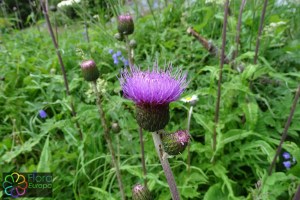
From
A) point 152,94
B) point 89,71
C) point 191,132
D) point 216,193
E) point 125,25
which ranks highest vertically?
point 125,25

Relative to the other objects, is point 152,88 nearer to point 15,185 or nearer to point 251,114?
point 251,114

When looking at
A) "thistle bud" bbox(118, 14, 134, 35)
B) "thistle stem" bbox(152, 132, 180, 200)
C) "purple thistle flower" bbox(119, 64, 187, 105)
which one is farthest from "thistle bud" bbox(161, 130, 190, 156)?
"thistle bud" bbox(118, 14, 134, 35)

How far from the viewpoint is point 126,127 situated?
7.80 ft

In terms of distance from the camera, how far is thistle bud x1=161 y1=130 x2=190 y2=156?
115cm

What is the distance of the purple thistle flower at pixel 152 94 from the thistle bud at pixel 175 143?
0.06m

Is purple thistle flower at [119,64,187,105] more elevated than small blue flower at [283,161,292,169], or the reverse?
purple thistle flower at [119,64,187,105]

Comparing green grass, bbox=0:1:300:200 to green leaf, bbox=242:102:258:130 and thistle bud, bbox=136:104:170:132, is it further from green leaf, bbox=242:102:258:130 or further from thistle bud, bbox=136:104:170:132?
thistle bud, bbox=136:104:170:132

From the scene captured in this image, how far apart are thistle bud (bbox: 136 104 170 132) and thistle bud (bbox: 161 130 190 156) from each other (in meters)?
0.06

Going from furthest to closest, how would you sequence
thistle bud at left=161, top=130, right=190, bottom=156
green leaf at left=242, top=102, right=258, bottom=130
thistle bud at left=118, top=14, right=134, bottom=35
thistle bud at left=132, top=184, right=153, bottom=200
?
green leaf at left=242, top=102, right=258, bottom=130 → thistle bud at left=118, top=14, right=134, bottom=35 → thistle bud at left=132, top=184, right=153, bottom=200 → thistle bud at left=161, top=130, right=190, bottom=156

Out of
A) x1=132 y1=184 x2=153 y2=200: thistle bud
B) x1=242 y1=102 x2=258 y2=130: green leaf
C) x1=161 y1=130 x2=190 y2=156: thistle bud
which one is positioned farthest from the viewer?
x1=242 y1=102 x2=258 y2=130: green leaf

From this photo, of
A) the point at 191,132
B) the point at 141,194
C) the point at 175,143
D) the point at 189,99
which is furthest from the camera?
the point at 191,132

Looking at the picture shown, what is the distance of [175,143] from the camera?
115 cm

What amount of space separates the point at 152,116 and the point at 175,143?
5.4 inches

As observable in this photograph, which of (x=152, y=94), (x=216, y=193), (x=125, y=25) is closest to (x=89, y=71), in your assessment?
(x=125, y=25)
